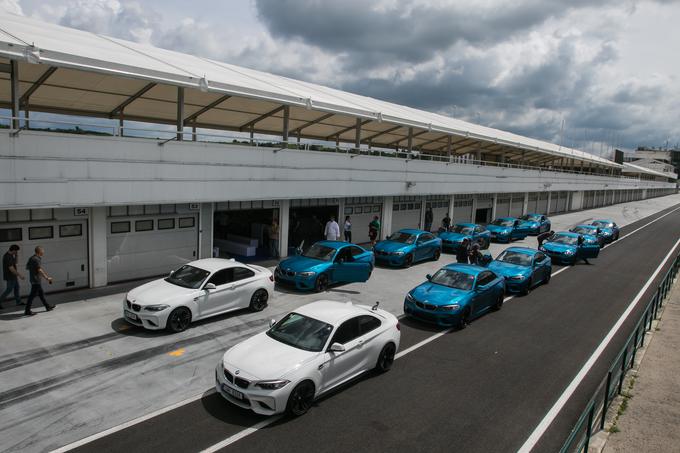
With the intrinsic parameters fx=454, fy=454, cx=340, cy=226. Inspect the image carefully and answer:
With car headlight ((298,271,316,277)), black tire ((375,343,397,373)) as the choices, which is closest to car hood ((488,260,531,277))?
car headlight ((298,271,316,277))

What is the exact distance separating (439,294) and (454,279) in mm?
989

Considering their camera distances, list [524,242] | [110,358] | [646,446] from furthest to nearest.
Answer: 1. [524,242]
2. [110,358]
3. [646,446]

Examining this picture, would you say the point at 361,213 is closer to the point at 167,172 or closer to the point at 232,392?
the point at 167,172

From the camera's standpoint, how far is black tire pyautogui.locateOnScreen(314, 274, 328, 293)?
46.4 feet

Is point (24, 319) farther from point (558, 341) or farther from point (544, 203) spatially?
point (544, 203)

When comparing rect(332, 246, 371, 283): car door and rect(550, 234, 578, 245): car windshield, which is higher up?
rect(550, 234, 578, 245): car windshield

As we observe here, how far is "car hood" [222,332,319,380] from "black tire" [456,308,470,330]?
5228 mm

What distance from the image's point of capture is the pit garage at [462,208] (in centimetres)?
3195

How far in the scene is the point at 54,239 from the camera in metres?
12.4

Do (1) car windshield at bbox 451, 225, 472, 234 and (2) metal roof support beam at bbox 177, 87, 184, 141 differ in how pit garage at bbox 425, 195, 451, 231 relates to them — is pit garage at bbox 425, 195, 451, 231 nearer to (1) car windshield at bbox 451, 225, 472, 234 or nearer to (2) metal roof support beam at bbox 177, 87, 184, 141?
(1) car windshield at bbox 451, 225, 472, 234

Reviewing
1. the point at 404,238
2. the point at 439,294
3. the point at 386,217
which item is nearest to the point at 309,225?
the point at 386,217

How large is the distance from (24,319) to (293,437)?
7901mm

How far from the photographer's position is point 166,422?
679 centimetres

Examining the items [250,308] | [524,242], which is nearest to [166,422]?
[250,308]
